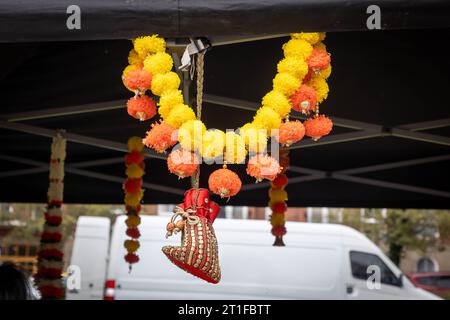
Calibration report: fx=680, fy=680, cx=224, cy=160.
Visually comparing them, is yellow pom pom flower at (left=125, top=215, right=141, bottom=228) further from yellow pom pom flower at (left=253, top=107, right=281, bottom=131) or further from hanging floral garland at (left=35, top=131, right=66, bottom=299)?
yellow pom pom flower at (left=253, top=107, right=281, bottom=131)

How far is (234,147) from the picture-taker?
8.64ft

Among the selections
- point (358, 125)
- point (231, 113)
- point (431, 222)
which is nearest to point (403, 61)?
point (358, 125)

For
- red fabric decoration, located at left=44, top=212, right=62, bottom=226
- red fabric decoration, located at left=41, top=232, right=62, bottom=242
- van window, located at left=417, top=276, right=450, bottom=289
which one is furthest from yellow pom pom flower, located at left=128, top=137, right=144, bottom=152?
van window, located at left=417, top=276, right=450, bottom=289

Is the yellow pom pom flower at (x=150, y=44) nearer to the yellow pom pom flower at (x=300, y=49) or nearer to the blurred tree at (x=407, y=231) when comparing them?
the yellow pom pom flower at (x=300, y=49)

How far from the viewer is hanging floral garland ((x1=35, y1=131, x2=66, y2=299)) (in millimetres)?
5633

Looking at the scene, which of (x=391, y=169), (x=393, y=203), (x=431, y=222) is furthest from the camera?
(x=431, y=222)

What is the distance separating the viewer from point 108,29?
99.9 inches

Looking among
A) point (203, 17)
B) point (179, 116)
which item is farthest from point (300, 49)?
point (179, 116)

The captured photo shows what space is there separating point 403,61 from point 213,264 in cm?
199

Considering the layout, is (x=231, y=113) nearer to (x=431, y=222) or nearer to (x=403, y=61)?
(x=403, y=61)

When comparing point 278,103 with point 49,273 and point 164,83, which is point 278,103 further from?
point 49,273

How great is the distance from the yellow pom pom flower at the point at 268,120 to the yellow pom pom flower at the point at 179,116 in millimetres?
264

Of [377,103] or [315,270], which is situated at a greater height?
[377,103]

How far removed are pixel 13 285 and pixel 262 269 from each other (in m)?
5.42
